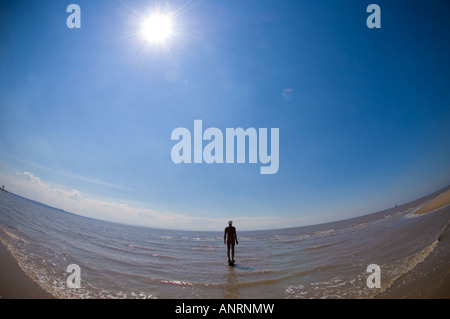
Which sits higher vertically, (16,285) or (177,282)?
(16,285)

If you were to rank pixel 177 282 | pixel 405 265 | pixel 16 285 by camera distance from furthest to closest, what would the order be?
pixel 177 282 < pixel 405 265 < pixel 16 285

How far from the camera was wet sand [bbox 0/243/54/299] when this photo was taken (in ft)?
16.4

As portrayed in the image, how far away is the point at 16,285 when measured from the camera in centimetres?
547

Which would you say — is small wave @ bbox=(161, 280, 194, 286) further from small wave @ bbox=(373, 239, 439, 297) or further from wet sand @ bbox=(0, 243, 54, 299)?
small wave @ bbox=(373, 239, 439, 297)

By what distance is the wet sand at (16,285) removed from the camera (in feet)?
16.4

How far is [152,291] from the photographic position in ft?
20.5

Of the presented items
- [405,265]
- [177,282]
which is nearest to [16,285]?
[177,282]

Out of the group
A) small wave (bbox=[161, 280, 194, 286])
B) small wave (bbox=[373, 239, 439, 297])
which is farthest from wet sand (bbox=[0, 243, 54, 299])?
small wave (bbox=[373, 239, 439, 297])

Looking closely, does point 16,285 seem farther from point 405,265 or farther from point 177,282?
point 405,265

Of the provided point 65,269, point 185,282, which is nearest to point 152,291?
point 185,282

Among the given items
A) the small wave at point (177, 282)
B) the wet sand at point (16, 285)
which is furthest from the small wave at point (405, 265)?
the wet sand at point (16, 285)
